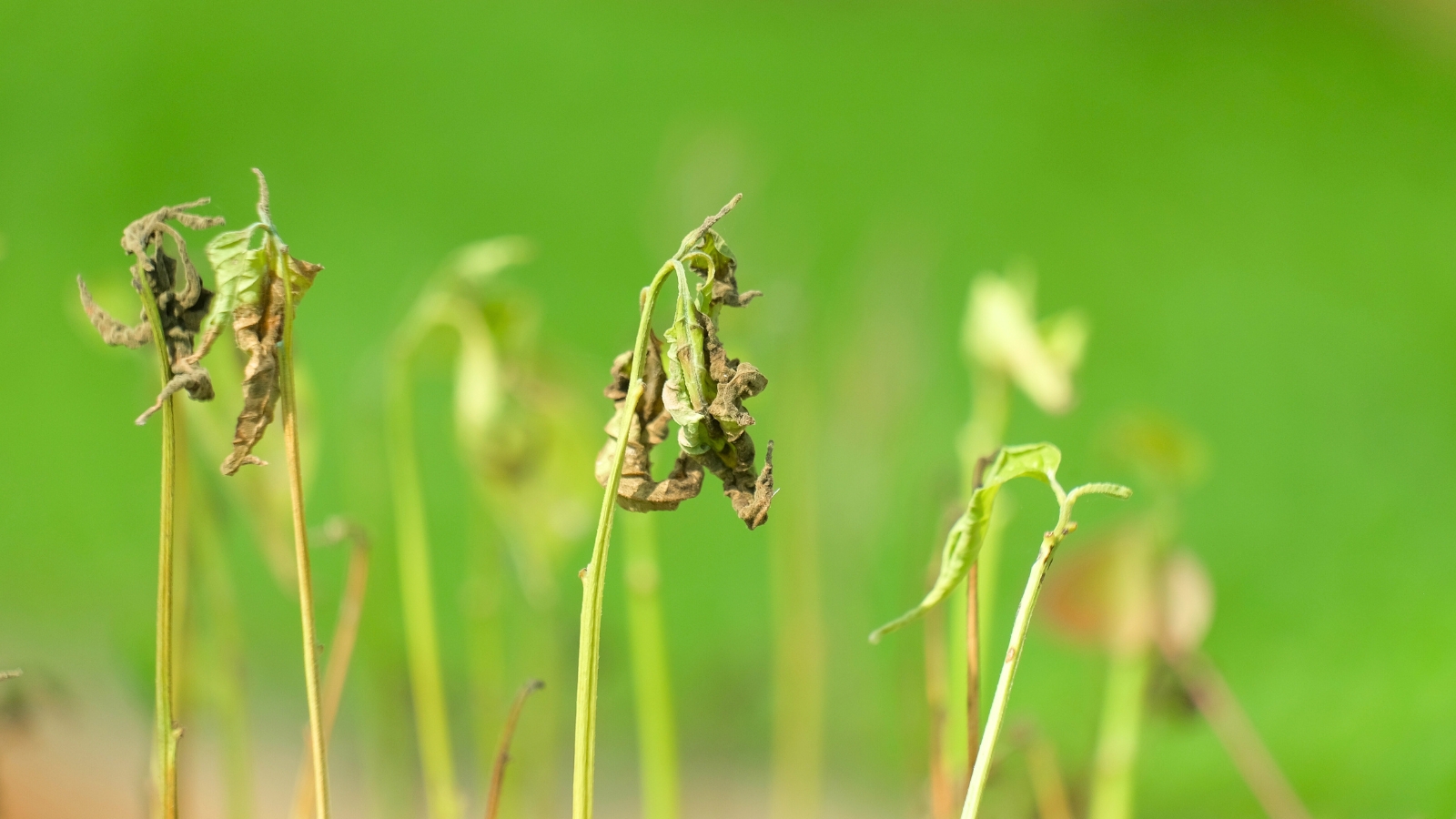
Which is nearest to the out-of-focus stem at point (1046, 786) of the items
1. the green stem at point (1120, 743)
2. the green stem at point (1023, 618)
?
the green stem at point (1120, 743)

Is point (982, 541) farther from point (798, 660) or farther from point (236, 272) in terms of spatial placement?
point (798, 660)

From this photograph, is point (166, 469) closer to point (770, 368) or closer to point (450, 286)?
point (450, 286)

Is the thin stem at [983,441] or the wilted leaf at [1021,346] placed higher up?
the wilted leaf at [1021,346]

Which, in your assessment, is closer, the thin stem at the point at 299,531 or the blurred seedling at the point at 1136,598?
the thin stem at the point at 299,531

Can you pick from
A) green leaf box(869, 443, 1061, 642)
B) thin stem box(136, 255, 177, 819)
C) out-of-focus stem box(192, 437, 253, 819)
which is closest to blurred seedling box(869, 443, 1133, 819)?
green leaf box(869, 443, 1061, 642)

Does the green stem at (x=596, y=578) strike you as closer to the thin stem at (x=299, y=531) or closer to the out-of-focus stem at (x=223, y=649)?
the thin stem at (x=299, y=531)

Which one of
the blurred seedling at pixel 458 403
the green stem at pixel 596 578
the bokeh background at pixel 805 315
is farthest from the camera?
the bokeh background at pixel 805 315

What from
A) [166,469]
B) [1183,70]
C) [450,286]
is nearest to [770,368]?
[450,286]
